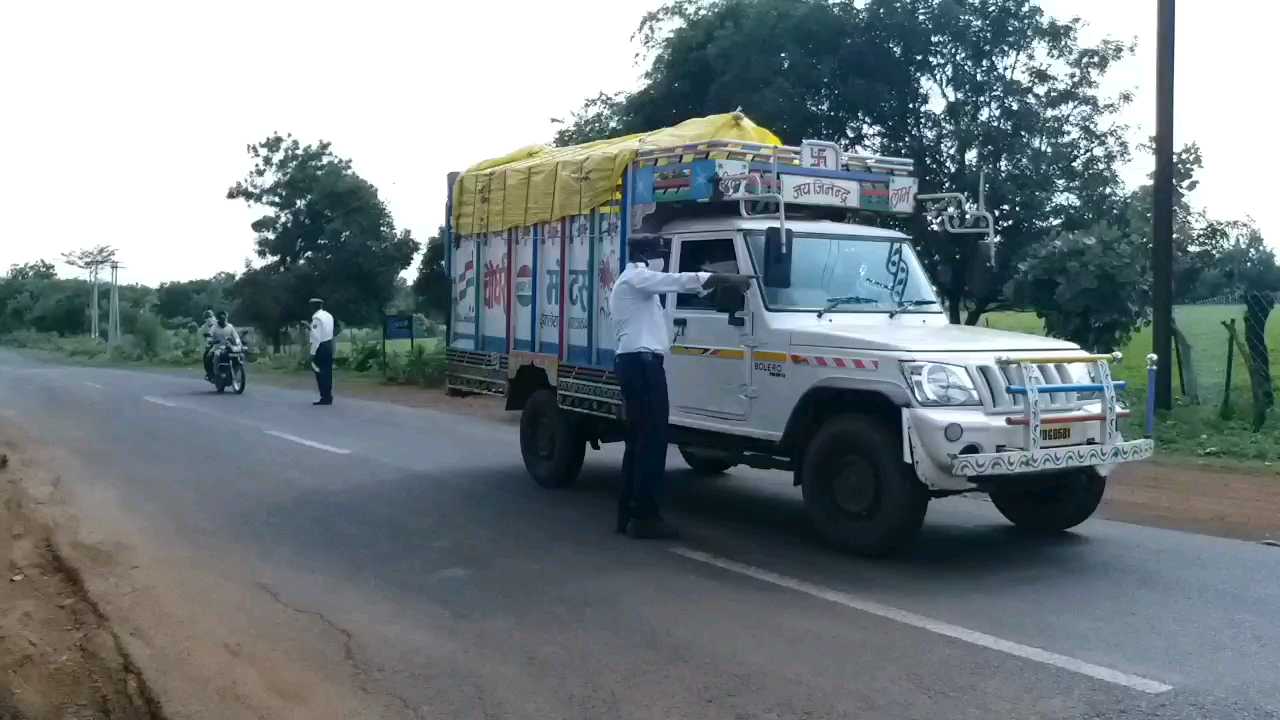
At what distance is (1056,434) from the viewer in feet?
23.7

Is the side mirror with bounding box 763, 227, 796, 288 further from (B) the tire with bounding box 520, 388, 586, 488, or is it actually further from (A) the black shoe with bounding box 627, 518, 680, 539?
(B) the tire with bounding box 520, 388, 586, 488

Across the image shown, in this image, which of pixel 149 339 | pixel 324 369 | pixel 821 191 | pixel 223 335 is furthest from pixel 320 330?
pixel 149 339

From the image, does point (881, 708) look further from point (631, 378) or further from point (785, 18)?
point (785, 18)

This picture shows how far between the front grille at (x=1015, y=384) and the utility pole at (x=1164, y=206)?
7.81 m

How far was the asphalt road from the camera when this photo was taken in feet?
16.7

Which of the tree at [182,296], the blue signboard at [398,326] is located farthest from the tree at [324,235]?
the tree at [182,296]

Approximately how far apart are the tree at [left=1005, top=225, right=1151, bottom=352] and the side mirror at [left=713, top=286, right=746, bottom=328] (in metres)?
8.17

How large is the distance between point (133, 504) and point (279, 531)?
77.7 inches

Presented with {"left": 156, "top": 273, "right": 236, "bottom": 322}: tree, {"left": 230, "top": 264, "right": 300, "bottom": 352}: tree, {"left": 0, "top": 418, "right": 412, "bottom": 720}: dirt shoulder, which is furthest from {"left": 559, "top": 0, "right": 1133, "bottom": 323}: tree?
{"left": 156, "top": 273, "right": 236, "bottom": 322}: tree

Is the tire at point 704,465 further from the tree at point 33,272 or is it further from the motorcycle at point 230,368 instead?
the tree at point 33,272

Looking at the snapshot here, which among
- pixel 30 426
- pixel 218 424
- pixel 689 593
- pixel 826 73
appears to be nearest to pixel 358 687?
pixel 689 593

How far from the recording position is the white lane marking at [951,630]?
16.9 feet

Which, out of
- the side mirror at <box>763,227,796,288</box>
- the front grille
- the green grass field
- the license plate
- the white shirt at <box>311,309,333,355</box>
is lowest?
the green grass field

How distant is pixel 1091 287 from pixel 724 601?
33.1ft
